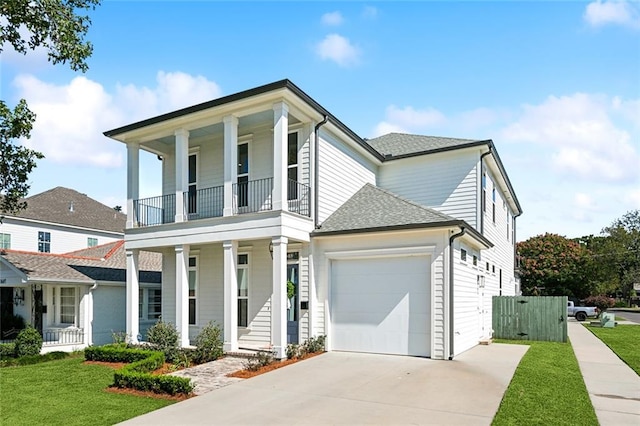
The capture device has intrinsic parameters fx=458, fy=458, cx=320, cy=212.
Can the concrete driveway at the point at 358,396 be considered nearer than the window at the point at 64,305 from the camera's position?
Yes

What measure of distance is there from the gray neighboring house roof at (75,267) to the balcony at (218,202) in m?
3.77

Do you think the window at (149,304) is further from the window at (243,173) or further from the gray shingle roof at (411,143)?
the gray shingle roof at (411,143)

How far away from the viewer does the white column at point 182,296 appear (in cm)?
1321

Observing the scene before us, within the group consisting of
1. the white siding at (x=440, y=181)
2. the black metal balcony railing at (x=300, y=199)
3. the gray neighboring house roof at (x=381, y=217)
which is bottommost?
the gray neighboring house roof at (x=381, y=217)

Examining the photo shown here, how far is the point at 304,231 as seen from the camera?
12.8m

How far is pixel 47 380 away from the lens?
10.6 meters

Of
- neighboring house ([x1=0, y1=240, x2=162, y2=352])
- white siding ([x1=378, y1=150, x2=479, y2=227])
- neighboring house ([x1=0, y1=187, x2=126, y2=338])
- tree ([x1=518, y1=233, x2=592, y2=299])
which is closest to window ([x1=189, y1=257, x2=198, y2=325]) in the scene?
neighboring house ([x1=0, y1=240, x2=162, y2=352])

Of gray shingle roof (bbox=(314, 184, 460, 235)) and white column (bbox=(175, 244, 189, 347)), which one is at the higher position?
gray shingle roof (bbox=(314, 184, 460, 235))

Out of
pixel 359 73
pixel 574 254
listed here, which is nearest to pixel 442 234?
pixel 359 73

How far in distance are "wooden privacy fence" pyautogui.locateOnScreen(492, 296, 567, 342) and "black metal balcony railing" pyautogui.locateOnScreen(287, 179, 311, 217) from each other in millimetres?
9845

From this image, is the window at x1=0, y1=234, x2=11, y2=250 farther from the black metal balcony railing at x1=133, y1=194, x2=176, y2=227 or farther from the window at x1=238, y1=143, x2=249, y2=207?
the window at x1=238, y1=143, x2=249, y2=207

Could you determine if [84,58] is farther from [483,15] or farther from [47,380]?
[483,15]

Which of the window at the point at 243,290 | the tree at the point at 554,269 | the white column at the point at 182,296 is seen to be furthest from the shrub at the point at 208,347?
the tree at the point at 554,269

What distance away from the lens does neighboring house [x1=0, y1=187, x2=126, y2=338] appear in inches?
1034
